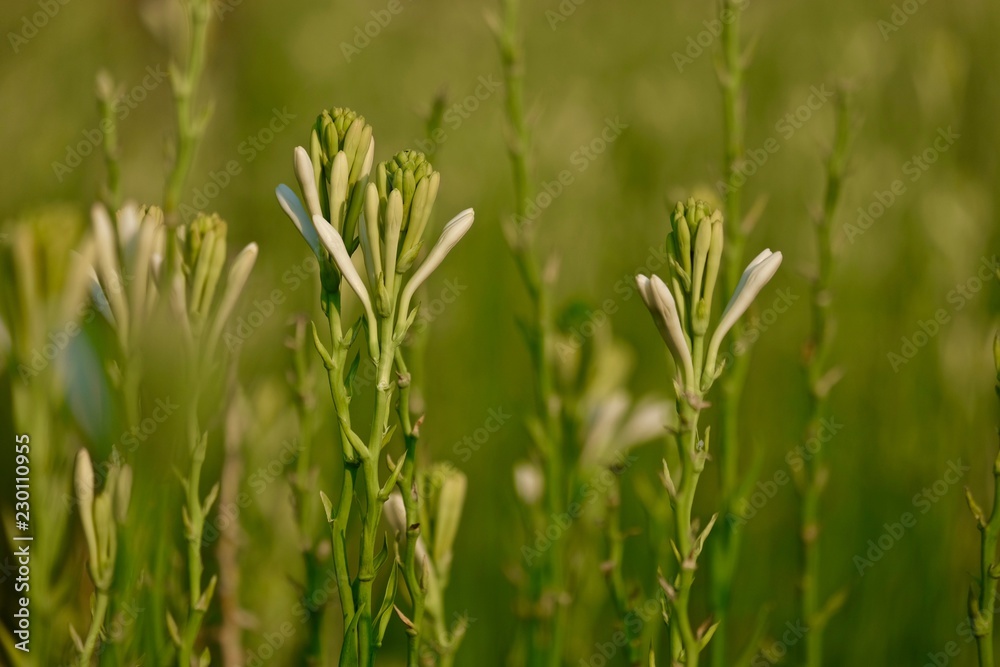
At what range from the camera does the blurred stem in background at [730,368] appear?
133cm

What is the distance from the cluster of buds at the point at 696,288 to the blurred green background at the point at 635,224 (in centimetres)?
55

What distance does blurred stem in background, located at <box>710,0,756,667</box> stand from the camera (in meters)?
1.33

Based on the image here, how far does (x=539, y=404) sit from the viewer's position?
1495 millimetres

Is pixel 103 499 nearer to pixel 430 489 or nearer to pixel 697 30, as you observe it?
pixel 430 489

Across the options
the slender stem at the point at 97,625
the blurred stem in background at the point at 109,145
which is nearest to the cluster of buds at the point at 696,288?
the slender stem at the point at 97,625

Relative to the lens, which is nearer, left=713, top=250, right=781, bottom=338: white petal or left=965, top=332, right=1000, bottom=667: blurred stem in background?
left=713, top=250, right=781, bottom=338: white petal

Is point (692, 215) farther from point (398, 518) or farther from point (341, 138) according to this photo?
point (398, 518)

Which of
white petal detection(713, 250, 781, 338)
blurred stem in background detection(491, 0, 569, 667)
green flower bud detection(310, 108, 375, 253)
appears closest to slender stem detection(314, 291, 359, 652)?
green flower bud detection(310, 108, 375, 253)

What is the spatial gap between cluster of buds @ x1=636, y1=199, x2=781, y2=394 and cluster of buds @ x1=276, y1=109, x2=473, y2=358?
0.74 ft

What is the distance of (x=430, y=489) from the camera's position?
108 cm

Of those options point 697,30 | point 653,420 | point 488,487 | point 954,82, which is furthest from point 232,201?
point 697,30

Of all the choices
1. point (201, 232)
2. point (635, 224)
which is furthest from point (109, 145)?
point (635, 224)

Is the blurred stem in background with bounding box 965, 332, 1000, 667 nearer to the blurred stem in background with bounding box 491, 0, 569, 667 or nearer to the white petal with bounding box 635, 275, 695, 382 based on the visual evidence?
the white petal with bounding box 635, 275, 695, 382

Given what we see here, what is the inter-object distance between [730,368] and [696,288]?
0.59 meters
